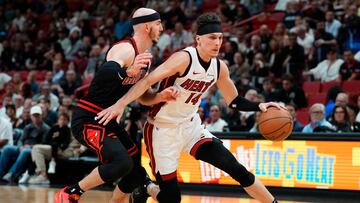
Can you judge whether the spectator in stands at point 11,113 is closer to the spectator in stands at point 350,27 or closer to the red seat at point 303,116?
the red seat at point 303,116

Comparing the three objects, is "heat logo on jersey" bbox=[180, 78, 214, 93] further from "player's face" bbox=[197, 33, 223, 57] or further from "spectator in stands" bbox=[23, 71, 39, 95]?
"spectator in stands" bbox=[23, 71, 39, 95]

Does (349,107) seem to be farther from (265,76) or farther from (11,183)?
(11,183)

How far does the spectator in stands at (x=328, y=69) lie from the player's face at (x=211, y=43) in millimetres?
7071

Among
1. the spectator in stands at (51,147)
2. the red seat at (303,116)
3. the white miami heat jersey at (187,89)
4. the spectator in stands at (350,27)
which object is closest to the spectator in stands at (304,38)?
the spectator in stands at (350,27)

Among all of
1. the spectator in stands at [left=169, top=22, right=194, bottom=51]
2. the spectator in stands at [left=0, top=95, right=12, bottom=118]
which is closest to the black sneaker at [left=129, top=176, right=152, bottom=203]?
the spectator in stands at [left=0, top=95, right=12, bottom=118]

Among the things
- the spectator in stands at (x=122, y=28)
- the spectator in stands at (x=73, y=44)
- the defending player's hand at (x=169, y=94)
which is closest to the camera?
the defending player's hand at (x=169, y=94)

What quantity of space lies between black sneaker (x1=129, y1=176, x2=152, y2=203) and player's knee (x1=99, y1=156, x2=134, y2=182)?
0.72 metres

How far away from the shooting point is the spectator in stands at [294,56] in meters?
13.7

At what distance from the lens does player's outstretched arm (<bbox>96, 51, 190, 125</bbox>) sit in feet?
20.7

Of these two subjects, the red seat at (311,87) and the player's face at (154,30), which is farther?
the red seat at (311,87)

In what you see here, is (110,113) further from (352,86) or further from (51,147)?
(352,86)

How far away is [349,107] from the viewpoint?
37.4 ft

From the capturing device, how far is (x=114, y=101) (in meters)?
6.52

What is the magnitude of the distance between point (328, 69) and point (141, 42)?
293 inches
